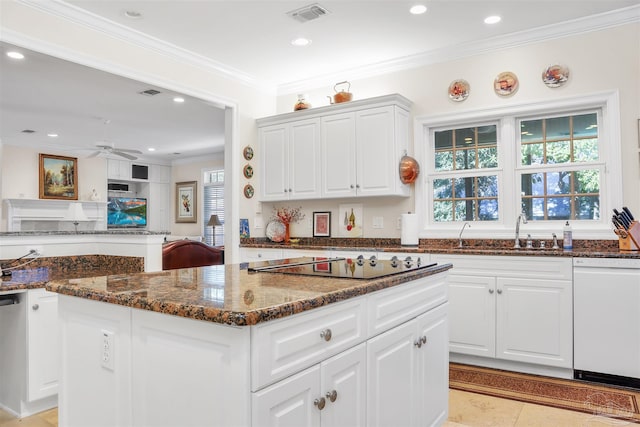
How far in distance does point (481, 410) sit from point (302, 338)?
6.22 feet

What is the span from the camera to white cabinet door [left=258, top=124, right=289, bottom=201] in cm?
486

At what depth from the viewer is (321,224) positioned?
16.2 feet

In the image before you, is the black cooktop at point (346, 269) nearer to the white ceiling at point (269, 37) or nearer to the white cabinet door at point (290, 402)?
the white cabinet door at point (290, 402)

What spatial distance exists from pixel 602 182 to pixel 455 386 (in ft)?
6.61

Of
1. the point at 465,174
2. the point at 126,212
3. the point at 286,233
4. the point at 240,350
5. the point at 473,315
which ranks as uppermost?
the point at 465,174

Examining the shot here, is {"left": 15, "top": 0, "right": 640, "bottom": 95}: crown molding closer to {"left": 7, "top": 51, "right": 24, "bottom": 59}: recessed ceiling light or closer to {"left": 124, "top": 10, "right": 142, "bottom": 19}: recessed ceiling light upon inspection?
{"left": 124, "top": 10, "right": 142, "bottom": 19}: recessed ceiling light

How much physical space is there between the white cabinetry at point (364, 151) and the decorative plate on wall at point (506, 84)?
84cm

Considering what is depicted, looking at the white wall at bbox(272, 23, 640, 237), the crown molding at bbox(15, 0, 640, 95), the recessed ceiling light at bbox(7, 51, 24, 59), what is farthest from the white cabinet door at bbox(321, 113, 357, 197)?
the recessed ceiling light at bbox(7, 51, 24, 59)

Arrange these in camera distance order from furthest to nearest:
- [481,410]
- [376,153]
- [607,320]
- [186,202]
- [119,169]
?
1. [186,202]
2. [119,169]
3. [376,153]
4. [607,320]
5. [481,410]

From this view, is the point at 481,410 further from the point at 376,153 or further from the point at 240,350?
the point at 376,153

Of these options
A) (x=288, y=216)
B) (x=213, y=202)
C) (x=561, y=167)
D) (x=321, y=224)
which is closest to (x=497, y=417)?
(x=561, y=167)

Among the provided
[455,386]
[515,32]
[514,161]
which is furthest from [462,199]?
[455,386]

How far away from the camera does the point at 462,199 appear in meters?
4.25

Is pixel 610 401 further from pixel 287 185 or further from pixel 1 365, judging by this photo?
pixel 1 365
